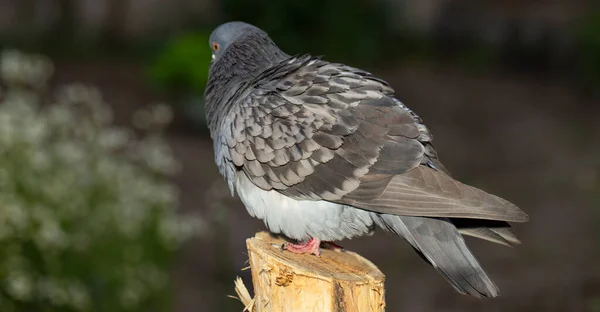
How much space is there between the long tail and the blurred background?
2228mm

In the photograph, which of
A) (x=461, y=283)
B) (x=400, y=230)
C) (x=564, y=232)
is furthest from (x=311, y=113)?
(x=564, y=232)

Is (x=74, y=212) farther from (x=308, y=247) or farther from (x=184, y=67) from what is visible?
(x=184, y=67)

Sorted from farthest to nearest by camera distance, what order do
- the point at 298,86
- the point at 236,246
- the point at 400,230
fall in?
the point at 236,246 → the point at 298,86 → the point at 400,230

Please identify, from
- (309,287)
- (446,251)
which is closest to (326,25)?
(446,251)

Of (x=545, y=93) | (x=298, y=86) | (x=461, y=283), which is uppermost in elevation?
(x=298, y=86)

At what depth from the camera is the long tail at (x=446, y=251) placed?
3.28m

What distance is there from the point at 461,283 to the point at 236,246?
451 centimetres

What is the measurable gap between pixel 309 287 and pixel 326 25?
942 cm

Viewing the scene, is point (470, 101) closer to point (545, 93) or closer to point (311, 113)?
point (545, 93)

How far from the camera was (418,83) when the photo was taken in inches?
485

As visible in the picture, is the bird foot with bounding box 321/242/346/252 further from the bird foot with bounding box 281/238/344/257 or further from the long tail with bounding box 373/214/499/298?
the long tail with bounding box 373/214/499/298

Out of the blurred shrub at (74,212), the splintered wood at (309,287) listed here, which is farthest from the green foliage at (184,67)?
the splintered wood at (309,287)

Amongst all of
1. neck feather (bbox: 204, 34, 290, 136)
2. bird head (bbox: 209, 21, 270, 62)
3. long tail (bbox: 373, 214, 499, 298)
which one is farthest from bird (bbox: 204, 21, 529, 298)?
bird head (bbox: 209, 21, 270, 62)

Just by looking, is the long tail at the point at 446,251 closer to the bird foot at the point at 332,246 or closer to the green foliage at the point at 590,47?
the bird foot at the point at 332,246
